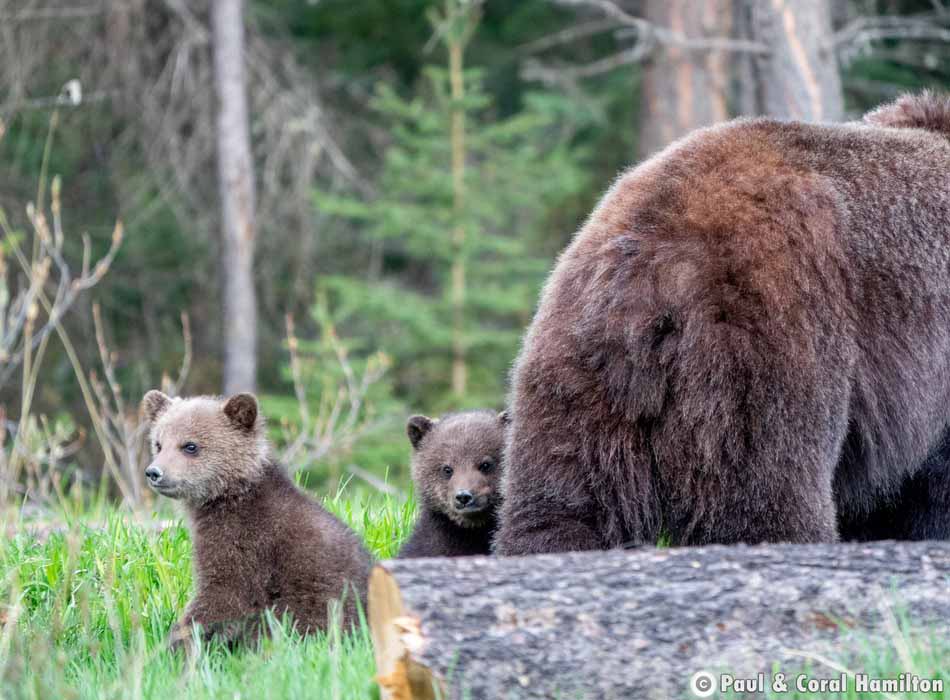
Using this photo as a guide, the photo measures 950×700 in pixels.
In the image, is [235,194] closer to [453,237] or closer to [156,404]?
[453,237]

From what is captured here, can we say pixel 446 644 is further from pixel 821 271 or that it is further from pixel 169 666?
pixel 821 271

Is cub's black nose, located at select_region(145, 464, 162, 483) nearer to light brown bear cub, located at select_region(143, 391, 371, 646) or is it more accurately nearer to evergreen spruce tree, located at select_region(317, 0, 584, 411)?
light brown bear cub, located at select_region(143, 391, 371, 646)

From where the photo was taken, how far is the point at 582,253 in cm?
465

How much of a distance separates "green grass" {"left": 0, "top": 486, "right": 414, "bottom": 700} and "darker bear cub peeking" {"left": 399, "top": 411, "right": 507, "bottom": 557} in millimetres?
479

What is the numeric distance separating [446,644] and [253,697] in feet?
2.28

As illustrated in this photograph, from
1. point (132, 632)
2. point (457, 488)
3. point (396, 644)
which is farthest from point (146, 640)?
point (396, 644)

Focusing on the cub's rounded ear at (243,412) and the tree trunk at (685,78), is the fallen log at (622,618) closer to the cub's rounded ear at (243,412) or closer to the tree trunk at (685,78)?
the cub's rounded ear at (243,412)

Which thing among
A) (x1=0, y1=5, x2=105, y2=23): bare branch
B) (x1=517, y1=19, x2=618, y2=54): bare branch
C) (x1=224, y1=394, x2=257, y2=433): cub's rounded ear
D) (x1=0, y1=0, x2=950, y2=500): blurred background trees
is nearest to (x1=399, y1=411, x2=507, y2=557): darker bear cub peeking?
(x1=224, y1=394, x2=257, y2=433): cub's rounded ear

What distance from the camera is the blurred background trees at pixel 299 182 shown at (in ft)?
50.6

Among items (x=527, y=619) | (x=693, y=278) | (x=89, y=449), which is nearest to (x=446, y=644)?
(x=527, y=619)

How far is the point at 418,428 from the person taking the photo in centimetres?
643

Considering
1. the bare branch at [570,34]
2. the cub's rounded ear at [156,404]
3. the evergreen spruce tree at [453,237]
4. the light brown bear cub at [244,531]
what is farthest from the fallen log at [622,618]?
Answer: the evergreen spruce tree at [453,237]

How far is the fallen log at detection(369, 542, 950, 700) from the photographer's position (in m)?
3.47

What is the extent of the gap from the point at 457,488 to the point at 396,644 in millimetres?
2327
